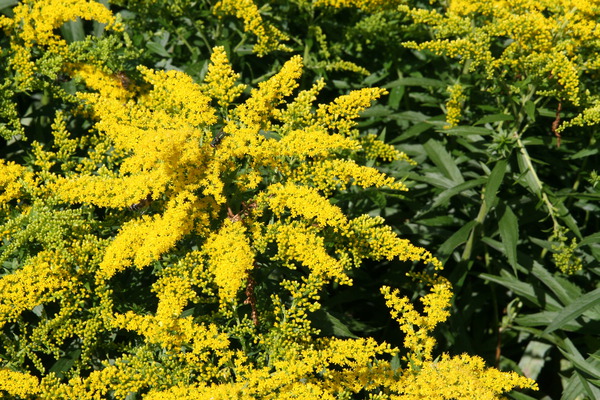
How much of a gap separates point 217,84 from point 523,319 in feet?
9.36

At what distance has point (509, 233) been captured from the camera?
438cm

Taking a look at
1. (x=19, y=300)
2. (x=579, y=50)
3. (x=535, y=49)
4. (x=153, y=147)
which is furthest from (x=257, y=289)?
(x=579, y=50)

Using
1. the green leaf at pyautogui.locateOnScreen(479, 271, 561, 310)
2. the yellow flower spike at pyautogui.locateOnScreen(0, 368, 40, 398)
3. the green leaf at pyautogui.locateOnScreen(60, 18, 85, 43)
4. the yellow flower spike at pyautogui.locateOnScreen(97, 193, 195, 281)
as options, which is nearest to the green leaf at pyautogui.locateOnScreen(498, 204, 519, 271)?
the green leaf at pyautogui.locateOnScreen(479, 271, 561, 310)

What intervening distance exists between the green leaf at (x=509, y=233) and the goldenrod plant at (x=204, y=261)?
0.76 metres

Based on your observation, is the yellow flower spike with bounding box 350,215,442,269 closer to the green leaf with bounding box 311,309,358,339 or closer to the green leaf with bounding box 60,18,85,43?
the green leaf with bounding box 311,309,358,339

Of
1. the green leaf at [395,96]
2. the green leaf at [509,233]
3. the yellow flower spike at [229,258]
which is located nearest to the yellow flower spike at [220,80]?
the yellow flower spike at [229,258]

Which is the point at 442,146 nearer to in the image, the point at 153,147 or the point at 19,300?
the point at 153,147

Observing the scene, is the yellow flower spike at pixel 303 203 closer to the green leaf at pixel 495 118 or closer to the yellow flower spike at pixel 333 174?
the yellow flower spike at pixel 333 174

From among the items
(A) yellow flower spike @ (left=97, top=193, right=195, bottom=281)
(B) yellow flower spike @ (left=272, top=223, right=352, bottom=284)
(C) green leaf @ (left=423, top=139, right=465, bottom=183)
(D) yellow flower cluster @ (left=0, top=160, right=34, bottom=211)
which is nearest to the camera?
(A) yellow flower spike @ (left=97, top=193, right=195, bottom=281)

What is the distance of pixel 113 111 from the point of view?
3.79m

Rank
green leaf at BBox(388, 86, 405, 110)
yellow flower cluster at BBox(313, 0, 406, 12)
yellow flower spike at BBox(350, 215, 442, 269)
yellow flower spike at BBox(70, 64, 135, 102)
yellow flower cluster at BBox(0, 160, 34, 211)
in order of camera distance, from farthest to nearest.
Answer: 1. green leaf at BBox(388, 86, 405, 110)
2. yellow flower cluster at BBox(313, 0, 406, 12)
3. yellow flower spike at BBox(70, 64, 135, 102)
4. yellow flower cluster at BBox(0, 160, 34, 211)
5. yellow flower spike at BBox(350, 215, 442, 269)

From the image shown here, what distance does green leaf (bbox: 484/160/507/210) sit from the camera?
4.25 meters

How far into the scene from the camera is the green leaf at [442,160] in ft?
15.9

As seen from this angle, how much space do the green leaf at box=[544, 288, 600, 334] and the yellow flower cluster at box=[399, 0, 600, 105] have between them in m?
1.23
